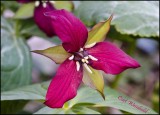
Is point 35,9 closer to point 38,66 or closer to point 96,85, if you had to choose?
point 96,85

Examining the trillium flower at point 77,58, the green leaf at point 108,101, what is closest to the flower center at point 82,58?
the trillium flower at point 77,58

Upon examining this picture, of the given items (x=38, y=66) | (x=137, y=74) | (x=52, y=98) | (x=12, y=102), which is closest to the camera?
(x=52, y=98)

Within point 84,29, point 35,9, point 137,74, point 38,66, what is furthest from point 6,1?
point 137,74

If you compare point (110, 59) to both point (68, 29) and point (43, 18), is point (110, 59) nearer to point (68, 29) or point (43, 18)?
point (68, 29)

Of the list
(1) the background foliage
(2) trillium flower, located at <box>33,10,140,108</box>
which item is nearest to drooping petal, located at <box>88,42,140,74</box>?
(2) trillium flower, located at <box>33,10,140,108</box>

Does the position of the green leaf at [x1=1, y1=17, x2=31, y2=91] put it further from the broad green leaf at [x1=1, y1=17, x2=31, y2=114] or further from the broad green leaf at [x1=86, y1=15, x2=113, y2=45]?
the broad green leaf at [x1=86, y1=15, x2=113, y2=45]

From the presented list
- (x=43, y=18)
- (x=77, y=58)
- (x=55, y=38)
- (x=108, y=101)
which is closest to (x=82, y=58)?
(x=77, y=58)

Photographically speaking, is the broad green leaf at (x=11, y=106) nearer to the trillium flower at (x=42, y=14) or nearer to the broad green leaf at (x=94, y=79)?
the trillium flower at (x=42, y=14)

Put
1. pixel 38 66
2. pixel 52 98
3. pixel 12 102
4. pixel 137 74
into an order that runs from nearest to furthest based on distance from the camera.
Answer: pixel 52 98 → pixel 12 102 → pixel 38 66 → pixel 137 74
